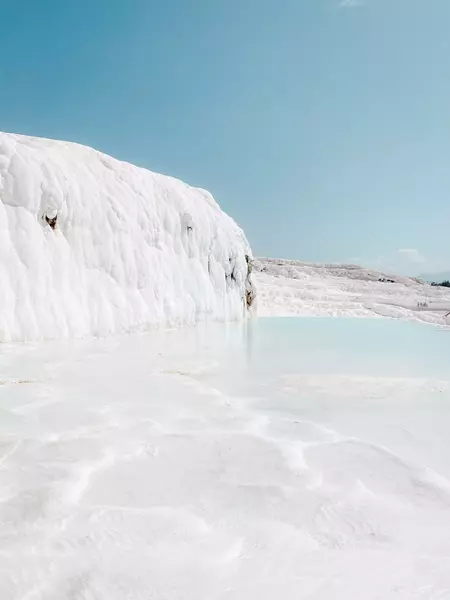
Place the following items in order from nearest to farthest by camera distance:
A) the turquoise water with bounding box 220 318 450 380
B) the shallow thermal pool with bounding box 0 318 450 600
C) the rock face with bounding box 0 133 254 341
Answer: the shallow thermal pool with bounding box 0 318 450 600, the turquoise water with bounding box 220 318 450 380, the rock face with bounding box 0 133 254 341

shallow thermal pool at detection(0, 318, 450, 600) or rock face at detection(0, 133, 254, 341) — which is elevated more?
rock face at detection(0, 133, 254, 341)

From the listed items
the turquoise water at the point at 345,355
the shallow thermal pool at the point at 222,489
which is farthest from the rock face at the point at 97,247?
the shallow thermal pool at the point at 222,489

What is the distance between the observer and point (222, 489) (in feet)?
5.67

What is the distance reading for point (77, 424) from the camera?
7.93ft

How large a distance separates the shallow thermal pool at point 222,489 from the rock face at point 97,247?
9.55 ft

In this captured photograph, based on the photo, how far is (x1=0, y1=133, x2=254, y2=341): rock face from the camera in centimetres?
620

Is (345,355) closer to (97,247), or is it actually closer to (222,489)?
(222,489)

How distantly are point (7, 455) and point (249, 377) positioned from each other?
2175mm

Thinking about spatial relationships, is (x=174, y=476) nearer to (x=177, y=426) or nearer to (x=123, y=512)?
(x=123, y=512)

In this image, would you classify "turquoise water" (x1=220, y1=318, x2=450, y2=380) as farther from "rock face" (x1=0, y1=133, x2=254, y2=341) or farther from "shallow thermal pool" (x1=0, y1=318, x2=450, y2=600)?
"rock face" (x1=0, y1=133, x2=254, y2=341)

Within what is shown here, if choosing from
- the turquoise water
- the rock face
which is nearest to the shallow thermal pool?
the turquoise water

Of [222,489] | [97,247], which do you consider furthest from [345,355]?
[97,247]

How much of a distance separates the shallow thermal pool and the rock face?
9.55 feet

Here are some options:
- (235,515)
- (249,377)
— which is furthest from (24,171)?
(235,515)
